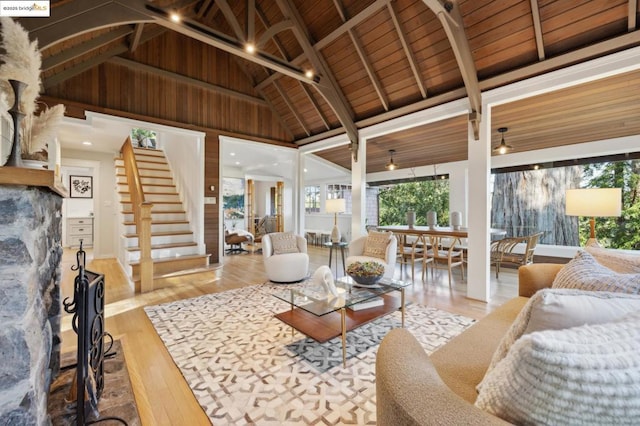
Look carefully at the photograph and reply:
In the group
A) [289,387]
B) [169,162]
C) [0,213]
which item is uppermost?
[169,162]

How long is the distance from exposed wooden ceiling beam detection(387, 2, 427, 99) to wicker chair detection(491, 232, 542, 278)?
2.76 m

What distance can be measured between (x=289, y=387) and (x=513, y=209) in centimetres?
620

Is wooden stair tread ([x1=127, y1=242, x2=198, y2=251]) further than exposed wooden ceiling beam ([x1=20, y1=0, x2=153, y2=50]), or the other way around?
wooden stair tread ([x1=127, y1=242, x2=198, y2=251])

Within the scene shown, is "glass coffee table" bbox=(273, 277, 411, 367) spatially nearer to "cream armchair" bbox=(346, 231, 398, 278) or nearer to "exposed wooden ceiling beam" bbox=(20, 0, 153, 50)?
"cream armchair" bbox=(346, 231, 398, 278)

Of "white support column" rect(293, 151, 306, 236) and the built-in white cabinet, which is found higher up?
A: "white support column" rect(293, 151, 306, 236)

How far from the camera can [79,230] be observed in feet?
25.4

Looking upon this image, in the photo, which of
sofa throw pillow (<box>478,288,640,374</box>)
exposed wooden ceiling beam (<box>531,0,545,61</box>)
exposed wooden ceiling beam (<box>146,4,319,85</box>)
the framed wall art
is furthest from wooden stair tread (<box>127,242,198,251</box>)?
exposed wooden ceiling beam (<box>531,0,545,61</box>)

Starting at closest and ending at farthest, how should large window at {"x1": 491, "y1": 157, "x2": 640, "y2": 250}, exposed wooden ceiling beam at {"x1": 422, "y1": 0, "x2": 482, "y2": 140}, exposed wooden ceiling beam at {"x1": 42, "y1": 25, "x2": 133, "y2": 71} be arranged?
exposed wooden ceiling beam at {"x1": 422, "y1": 0, "x2": 482, "y2": 140}, exposed wooden ceiling beam at {"x1": 42, "y1": 25, "x2": 133, "y2": 71}, large window at {"x1": 491, "y1": 157, "x2": 640, "y2": 250}

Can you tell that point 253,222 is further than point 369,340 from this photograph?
Yes

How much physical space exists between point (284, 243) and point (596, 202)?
3.76 metres

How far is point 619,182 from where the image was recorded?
4785 mm

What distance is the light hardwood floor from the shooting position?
172cm

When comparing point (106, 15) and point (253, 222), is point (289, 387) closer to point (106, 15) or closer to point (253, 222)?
point (106, 15)

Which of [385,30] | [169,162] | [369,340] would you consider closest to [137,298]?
[369,340]
